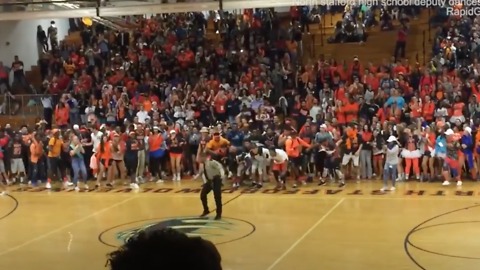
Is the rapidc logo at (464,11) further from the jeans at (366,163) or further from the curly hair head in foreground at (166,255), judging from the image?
the curly hair head in foreground at (166,255)

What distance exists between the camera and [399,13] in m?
23.4

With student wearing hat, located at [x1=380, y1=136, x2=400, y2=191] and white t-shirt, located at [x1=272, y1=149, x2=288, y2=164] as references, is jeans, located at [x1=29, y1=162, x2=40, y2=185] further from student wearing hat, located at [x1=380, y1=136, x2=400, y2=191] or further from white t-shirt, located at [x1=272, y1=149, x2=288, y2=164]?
student wearing hat, located at [x1=380, y1=136, x2=400, y2=191]

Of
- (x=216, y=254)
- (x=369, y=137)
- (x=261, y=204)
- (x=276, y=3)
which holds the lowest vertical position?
(x=261, y=204)

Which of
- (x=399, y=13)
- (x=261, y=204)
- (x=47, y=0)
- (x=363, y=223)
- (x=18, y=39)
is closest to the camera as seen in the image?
(x=363, y=223)

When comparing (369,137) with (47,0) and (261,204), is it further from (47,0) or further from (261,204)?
(47,0)

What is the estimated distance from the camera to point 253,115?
63.1 ft

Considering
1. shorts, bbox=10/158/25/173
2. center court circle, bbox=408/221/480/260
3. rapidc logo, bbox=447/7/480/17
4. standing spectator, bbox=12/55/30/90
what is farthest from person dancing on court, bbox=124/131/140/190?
rapidc logo, bbox=447/7/480/17

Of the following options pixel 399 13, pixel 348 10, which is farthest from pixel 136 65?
pixel 399 13

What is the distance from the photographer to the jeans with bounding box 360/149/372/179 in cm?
1688

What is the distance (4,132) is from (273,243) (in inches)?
452

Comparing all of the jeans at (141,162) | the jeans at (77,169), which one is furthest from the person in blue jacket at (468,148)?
the jeans at (77,169)

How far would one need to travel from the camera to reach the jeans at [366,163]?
16875 millimetres

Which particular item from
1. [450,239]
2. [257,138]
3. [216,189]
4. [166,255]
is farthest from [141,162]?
[166,255]

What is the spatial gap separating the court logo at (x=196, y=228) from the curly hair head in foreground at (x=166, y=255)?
30.1 ft
